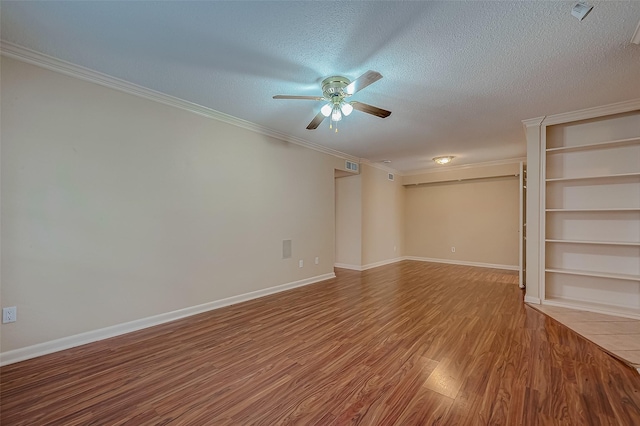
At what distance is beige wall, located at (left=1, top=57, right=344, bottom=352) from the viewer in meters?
2.26

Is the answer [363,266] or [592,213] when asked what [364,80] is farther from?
[363,266]

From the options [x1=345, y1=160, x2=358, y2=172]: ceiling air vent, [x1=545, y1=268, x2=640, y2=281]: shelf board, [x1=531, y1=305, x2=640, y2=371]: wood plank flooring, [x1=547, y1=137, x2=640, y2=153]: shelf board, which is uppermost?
[x1=345, y1=160, x2=358, y2=172]: ceiling air vent

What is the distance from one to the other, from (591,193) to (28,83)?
632 centimetres

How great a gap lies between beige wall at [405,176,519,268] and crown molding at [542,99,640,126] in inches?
120

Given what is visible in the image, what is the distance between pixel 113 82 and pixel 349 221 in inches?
191

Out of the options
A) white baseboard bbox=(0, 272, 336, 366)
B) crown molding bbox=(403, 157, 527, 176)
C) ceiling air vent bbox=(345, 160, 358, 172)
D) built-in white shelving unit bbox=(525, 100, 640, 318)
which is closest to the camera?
white baseboard bbox=(0, 272, 336, 366)

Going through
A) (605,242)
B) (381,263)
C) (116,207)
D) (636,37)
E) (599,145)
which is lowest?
(381,263)

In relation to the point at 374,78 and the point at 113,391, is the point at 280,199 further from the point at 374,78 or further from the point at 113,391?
Answer: the point at 113,391

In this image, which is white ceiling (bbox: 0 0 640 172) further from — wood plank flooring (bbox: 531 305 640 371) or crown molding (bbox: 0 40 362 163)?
wood plank flooring (bbox: 531 305 640 371)

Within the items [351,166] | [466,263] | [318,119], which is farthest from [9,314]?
[466,263]

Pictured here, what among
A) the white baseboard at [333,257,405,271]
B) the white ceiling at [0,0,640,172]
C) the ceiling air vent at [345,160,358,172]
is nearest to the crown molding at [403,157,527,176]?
the ceiling air vent at [345,160,358,172]

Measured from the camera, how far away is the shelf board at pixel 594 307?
325 cm

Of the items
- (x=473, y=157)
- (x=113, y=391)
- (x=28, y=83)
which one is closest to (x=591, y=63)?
(x=473, y=157)

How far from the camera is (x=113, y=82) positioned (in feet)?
8.86
